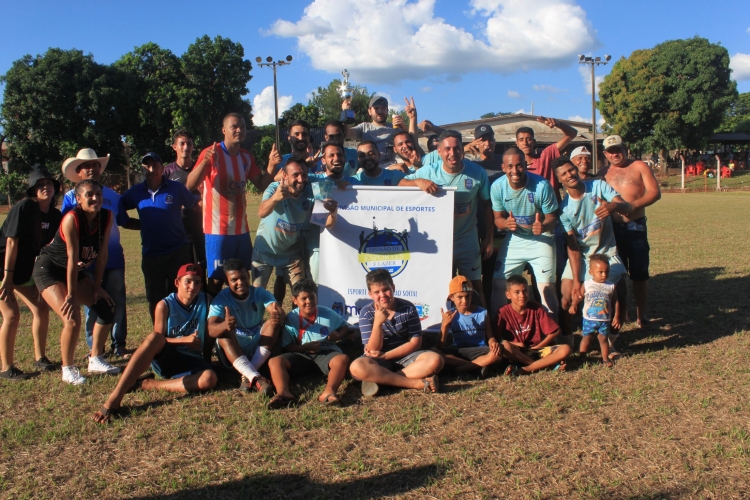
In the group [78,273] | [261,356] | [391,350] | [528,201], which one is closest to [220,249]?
[78,273]

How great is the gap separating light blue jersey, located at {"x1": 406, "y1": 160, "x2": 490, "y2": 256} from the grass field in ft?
5.25

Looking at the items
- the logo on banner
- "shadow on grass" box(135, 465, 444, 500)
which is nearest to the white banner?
the logo on banner

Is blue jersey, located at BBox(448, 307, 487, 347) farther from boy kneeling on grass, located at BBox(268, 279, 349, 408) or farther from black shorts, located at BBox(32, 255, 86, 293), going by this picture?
black shorts, located at BBox(32, 255, 86, 293)

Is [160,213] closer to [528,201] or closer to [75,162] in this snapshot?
[75,162]

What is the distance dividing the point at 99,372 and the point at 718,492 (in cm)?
475

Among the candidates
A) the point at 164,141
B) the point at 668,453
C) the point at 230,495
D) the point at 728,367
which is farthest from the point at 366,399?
the point at 164,141

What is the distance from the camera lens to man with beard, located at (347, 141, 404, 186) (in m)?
6.17

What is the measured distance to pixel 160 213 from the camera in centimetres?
595

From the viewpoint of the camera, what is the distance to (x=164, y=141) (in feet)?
122

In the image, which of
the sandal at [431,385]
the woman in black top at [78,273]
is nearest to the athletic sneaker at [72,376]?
the woman in black top at [78,273]

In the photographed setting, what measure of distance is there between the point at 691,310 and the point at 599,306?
265cm

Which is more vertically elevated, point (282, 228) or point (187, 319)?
point (282, 228)

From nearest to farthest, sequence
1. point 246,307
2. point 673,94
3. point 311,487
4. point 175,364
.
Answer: point 311,487 → point 175,364 → point 246,307 → point 673,94

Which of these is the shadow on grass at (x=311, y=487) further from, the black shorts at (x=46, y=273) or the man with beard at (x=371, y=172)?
the man with beard at (x=371, y=172)
